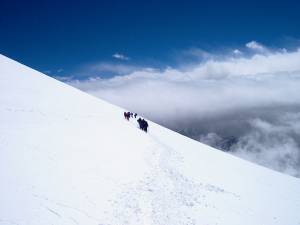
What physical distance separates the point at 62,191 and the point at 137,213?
12.2ft

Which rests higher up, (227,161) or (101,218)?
(227,161)

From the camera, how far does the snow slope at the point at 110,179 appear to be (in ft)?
38.1

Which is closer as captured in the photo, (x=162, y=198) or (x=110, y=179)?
(x=162, y=198)

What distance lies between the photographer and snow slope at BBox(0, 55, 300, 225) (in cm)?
1162

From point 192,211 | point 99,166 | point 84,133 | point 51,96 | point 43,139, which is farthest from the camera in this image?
point 51,96

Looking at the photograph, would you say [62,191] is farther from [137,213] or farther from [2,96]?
[2,96]

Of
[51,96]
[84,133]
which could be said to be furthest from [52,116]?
[51,96]

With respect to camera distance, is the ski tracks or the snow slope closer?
the snow slope

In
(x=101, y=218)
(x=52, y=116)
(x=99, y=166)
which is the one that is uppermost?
(x=52, y=116)

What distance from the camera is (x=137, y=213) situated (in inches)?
494

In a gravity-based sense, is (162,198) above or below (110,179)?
below

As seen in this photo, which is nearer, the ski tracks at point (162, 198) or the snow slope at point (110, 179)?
the snow slope at point (110, 179)

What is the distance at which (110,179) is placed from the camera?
15375mm

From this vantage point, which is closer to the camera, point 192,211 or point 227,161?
point 192,211
